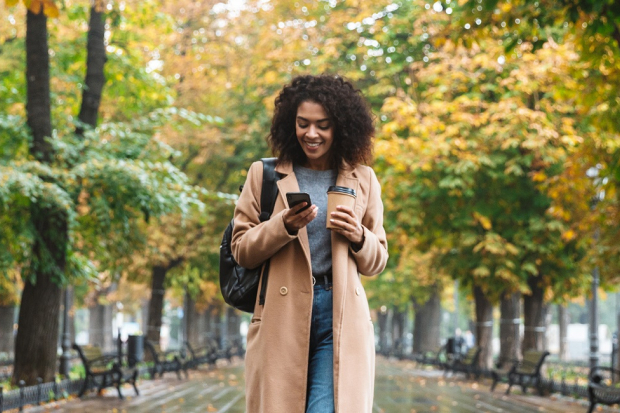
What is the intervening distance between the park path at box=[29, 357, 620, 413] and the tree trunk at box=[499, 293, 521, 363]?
1.30 m

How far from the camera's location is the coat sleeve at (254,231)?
3453 millimetres

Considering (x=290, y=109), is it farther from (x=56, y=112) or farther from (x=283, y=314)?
(x=56, y=112)

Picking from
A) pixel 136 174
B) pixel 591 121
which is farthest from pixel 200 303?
pixel 591 121

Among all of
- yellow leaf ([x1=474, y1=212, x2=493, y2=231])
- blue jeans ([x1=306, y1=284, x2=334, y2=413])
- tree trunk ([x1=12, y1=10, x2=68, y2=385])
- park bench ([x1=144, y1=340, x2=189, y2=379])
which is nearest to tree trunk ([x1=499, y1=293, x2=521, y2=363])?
yellow leaf ([x1=474, y1=212, x2=493, y2=231])

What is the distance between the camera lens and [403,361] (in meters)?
41.7

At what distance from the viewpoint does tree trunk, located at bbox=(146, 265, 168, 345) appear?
27.1 metres

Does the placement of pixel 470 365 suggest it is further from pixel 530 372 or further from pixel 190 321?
pixel 190 321

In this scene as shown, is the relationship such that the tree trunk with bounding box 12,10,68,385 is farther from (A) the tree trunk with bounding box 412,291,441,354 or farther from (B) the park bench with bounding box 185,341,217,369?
(A) the tree trunk with bounding box 412,291,441,354

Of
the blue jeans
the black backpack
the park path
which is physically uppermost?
the black backpack

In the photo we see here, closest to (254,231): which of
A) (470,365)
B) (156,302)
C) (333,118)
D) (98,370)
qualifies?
(333,118)

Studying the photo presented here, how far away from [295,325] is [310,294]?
0.13 metres

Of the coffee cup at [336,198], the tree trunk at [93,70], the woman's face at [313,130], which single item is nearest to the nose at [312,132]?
the woman's face at [313,130]

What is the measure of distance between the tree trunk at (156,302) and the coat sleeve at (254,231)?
2375cm

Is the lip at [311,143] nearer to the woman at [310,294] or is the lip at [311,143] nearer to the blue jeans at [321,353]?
the woman at [310,294]
